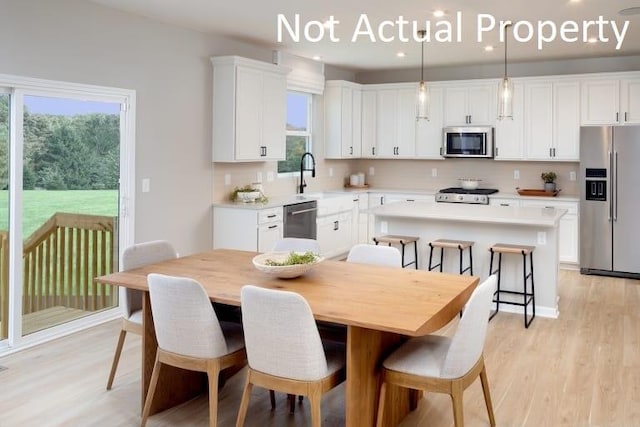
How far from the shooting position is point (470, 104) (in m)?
7.84

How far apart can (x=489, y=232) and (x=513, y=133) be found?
2.66 m

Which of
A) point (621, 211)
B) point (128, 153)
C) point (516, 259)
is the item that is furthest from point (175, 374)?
point (621, 211)

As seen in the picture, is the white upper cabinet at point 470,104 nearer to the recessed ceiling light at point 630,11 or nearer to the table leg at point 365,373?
the recessed ceiling light at point 630,11

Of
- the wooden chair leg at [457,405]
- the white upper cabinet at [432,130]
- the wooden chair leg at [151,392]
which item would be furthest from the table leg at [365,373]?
the white upper cabinet at [432,130]

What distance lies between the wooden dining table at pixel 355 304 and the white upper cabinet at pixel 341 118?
458cm

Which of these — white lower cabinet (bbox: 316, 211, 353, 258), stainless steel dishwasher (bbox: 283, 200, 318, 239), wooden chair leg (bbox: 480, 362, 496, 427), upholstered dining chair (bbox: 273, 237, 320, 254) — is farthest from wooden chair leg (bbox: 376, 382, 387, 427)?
white lower cabinet (bbox: 316, 211, 353, 258)

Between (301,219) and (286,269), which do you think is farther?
(301,219)

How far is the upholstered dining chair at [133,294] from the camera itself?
3.40 m

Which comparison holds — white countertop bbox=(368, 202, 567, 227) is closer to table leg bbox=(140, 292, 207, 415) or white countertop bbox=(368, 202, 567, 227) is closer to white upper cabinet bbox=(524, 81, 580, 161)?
white upper cabinet bbox=(524, 81, 580, 161)

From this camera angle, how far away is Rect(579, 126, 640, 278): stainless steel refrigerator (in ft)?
21.8

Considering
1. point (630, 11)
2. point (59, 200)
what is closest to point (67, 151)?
point (59, 200)

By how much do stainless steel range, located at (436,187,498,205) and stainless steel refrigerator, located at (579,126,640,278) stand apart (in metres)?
1.16

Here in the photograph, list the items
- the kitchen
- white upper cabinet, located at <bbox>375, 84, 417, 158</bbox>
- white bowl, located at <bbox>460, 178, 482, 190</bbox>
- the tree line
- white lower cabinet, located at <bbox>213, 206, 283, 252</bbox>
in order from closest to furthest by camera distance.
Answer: the kitchen
the tree line
white lower cabinet, located at <bbox>213, 206, 283, 252</bbox>
white bowl, located at <bbox>460, 178, 482, 190</bbox>
white upper cabinet, located at <bbox>375, 84, 417, 158</bbox>

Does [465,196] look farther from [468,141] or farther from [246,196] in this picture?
[246,196]
